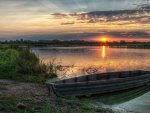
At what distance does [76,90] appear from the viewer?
67.6ft

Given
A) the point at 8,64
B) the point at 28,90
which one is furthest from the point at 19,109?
the point at 8,64

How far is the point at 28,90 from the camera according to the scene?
18281mm

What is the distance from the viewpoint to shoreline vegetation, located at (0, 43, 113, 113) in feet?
41.5

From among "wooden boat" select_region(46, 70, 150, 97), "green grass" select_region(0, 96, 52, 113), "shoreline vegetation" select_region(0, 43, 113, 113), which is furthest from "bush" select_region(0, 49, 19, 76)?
"green grass" select_region(0, 96, 52, 113)

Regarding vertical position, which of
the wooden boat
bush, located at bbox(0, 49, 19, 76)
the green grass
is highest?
bush, located at bbox(0, 49, 19, 76)

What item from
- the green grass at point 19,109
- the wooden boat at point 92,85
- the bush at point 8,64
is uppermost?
the bush at point 8,64

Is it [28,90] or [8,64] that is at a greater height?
[8,64]

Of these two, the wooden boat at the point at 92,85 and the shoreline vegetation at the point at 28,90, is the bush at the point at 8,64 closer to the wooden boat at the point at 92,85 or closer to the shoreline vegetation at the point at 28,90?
the shoreline vegetation at the point at 28,90

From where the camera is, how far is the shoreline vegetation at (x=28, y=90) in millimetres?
12664

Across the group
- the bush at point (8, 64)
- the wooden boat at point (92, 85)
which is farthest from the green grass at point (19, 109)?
the bush at point (8, 64)

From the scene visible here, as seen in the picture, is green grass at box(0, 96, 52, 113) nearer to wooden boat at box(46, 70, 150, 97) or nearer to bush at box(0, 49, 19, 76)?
wooden boat at box(46, 70, 150, 97)

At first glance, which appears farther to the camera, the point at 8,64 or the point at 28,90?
the point at 8,64

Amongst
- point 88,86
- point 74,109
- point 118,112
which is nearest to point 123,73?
point 88,86

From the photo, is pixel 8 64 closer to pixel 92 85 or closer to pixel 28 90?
pixel 92 85
